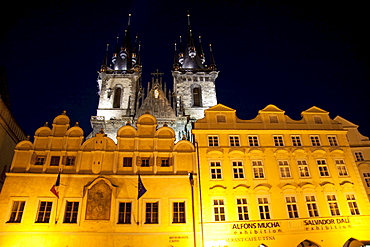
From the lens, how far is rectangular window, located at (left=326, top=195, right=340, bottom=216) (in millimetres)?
19047

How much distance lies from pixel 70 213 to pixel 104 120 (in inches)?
952

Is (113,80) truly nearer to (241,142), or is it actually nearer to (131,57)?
(131,57)

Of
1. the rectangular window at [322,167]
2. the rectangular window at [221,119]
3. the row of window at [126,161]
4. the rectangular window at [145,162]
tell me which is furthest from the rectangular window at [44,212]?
the rectangular window at [322,167]

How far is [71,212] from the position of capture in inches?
703

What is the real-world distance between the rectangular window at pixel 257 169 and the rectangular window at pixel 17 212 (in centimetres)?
1629

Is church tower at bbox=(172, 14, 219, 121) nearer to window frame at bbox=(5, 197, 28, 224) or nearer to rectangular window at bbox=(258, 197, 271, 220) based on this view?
rectangular window at bbox=(258, 197, 271, 220)

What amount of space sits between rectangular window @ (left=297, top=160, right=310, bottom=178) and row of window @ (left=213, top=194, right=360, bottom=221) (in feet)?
5.23

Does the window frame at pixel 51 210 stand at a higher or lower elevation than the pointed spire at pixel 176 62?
lower

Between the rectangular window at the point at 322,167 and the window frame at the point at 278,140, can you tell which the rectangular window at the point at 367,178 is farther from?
the window frame at the point at 278,140

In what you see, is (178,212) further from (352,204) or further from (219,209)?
(352,204)

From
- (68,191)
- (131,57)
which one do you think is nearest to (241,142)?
(68,191)

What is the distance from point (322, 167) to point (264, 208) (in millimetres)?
6030

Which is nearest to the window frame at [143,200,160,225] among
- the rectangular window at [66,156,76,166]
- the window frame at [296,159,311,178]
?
the rectangular window at [66,156,76,166]

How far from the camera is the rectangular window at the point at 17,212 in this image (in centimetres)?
1739
